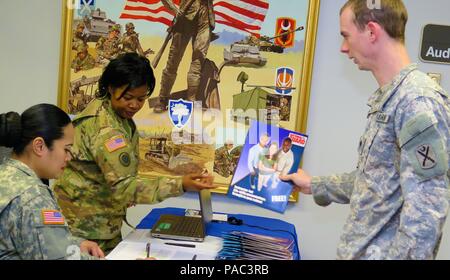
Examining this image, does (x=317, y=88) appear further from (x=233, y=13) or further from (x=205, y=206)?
(x=205, y=206)

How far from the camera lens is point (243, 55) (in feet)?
8.50

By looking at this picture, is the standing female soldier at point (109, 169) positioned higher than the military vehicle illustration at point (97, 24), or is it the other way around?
the military vehicle illustration at point (97, 24)

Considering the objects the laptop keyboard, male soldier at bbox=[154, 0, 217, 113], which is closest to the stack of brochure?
the laptop keyboard

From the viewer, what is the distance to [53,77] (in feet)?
9.19

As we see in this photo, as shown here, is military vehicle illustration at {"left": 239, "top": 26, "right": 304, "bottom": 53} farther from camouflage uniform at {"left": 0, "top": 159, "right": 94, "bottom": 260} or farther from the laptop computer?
camouflage uniform at {"left": 0, "top": 159, "right": 94, "bottom": 260}

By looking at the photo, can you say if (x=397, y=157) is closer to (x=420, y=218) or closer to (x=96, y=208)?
(x=420, y=218)

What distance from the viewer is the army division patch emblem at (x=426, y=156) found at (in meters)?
1.12

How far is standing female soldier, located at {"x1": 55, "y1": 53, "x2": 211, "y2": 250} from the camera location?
5.72 feet

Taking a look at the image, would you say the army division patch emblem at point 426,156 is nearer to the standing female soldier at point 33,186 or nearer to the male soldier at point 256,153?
the male soldier at point 256,153

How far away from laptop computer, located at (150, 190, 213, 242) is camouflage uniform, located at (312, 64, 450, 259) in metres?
0.65

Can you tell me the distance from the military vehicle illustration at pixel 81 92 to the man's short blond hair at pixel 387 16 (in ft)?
5.93

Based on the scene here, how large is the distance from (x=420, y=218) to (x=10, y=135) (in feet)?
3.94

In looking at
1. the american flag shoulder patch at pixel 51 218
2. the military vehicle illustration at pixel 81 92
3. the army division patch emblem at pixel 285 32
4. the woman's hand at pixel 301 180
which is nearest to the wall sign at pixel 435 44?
the army division patch emblem at pixel 285 32

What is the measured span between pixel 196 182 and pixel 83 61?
4.39ft
